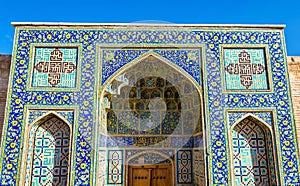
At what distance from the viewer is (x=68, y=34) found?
546 centimetres

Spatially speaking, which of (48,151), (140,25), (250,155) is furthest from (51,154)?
(250,155)

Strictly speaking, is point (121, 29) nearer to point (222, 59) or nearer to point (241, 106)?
point (222, 59)

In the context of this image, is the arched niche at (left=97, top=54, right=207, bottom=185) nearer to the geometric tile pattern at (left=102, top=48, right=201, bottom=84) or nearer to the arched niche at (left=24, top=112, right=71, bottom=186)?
the geometric tile pattern at (left=102, top=48, right=201, bottom=84)

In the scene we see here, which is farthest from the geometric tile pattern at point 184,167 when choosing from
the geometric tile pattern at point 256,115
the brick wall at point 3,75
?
the brick wall at point 3,75

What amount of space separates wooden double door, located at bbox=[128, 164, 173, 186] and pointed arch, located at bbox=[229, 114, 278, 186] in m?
1.66

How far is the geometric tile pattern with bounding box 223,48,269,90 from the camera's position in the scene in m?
5.27

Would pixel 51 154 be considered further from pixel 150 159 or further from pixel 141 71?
pixel 141 71

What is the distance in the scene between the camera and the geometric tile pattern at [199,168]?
5.25 metres

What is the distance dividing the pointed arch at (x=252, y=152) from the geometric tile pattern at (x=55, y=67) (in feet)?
10.2

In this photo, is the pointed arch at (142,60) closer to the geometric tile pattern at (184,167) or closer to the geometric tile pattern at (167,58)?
the geometric tile pattern at (167,58)

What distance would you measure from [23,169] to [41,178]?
342 mm

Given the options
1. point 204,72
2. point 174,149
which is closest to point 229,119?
point 204,72

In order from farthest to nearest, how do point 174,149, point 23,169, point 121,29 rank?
point 174,149
point 121,29
point 23,169

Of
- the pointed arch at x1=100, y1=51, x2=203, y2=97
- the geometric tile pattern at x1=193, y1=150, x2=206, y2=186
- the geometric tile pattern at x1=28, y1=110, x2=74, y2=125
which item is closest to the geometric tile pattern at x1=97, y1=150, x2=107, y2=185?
the geometric tile pattern at x1=28, y1=110, x2=74, y2=125
